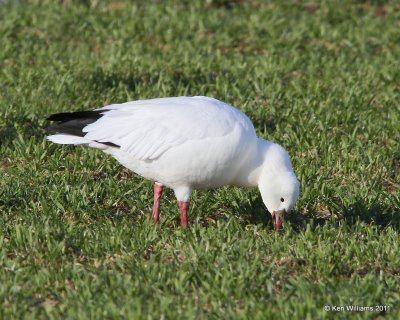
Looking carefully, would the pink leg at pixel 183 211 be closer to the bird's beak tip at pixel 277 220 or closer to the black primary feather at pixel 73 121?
the bird's beak tip at pixel 277 220

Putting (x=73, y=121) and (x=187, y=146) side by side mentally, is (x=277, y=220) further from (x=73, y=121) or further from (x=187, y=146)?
(x=73, y=121)

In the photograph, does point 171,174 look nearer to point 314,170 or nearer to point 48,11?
point 314,170

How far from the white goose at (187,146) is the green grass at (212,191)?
28 centimetres

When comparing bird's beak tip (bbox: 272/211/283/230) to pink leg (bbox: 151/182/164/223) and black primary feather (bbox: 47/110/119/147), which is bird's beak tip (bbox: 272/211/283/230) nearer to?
pink leg (bbox: 151/182/164/223)

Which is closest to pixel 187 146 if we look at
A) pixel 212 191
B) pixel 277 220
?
pixel 277 220

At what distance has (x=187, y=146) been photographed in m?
5.81

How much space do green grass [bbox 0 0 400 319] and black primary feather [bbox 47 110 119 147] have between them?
542 mm

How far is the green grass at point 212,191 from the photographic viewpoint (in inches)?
201

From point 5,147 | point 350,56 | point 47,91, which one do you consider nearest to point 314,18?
point 350,56

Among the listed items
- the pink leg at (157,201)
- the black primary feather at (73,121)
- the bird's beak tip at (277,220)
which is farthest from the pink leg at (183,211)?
the black primary feather at (73,121)

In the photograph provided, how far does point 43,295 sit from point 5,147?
253 cm

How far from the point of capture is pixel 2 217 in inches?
240

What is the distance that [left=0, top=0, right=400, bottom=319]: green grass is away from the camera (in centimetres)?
511

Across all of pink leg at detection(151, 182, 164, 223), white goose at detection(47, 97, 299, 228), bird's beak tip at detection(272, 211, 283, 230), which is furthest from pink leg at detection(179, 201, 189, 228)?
bird's beak tip at detection(272, 211, 283, 230)
